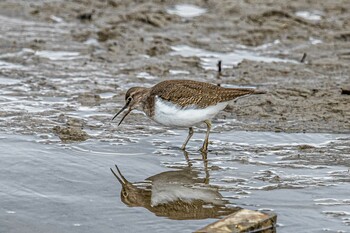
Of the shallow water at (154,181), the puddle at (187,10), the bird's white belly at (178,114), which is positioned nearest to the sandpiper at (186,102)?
the bird's white belly at (178,114)

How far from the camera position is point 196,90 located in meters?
9.11

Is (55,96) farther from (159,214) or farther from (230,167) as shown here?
(159,214)

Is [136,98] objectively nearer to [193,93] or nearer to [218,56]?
[193,93]

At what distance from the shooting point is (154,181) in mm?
7852

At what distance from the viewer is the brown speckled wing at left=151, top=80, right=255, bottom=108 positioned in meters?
8.98

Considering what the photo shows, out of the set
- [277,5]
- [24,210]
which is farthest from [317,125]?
[277,5]

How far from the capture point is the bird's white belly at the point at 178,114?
29.3 feet

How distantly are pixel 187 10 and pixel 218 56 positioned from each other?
2.85 meters

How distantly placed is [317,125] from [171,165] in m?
2.25

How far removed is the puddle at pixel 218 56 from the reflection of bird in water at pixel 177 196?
4756 millimetres

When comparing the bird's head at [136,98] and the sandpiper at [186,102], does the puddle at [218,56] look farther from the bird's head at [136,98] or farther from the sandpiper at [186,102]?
the sandpiper at [186,102]

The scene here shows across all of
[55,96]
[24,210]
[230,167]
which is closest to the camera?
[24,210]

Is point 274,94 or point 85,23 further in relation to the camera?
point 85,23

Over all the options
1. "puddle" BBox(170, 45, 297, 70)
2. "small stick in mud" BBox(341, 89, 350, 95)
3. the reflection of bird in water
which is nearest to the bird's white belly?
the reflection of bird in water
